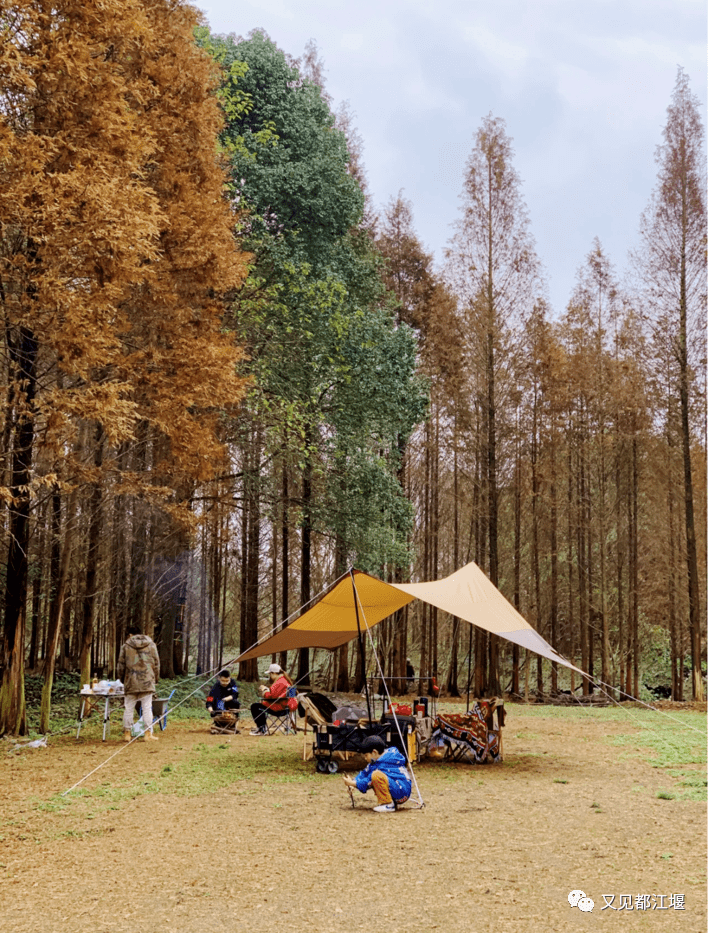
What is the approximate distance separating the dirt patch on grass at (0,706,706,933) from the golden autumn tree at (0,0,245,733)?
3268mm

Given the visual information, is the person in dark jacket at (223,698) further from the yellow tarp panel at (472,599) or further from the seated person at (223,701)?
the yellow tarp panel at (472,599)

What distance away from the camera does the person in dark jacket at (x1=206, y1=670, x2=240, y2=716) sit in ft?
39.1

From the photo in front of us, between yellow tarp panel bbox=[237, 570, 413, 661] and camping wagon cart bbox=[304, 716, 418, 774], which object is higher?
yellow tarp panel bbox=[237, 570, 413, 661]

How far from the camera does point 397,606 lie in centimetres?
1139

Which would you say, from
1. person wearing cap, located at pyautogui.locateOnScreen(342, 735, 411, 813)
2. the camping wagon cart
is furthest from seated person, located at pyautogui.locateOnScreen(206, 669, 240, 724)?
person wearing cap, located at pyautogui.locateOnScreen(342, 735, 411, 813)

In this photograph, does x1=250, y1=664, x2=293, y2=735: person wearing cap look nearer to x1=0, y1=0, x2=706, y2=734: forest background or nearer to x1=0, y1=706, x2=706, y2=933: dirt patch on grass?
x1=0, y1=706, x2=706, y2=933: dirt patch on grass

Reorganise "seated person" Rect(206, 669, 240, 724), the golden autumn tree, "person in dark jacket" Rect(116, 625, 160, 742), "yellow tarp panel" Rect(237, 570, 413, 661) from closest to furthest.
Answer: the golden autumn tree < "yellow tarp panel" Rect(237, 570, 413, 661) < "person in dark jacket" Rect(116, 625, 160, 742) < "seated person" Rect(206, 669, 240, 724)

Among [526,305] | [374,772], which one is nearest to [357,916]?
[374,772]

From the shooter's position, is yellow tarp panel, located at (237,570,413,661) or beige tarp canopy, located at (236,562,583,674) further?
yellow tarp panel, located at (237,570,413,661)

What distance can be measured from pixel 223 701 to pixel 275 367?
608 cm

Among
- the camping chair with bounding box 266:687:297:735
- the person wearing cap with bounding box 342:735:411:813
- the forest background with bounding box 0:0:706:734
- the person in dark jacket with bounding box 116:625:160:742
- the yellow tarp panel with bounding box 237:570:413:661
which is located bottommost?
the camping chair with bounding box 266:687:297:735

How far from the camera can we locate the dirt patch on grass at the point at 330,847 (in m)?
4.15

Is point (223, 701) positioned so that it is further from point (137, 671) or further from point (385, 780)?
point (385, 780)

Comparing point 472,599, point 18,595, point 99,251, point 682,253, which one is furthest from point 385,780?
point 682,253
